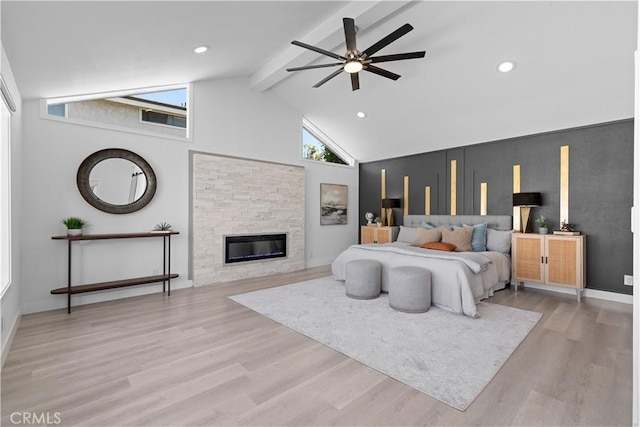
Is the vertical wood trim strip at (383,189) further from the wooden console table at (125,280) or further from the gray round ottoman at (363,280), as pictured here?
the wooden console table at (125,280)

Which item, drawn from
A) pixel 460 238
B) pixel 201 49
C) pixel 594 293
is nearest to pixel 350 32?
pixel 201 49

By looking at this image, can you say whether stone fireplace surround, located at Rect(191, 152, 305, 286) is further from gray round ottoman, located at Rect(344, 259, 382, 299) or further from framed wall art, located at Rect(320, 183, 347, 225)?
gray round ottoman, located at Rect(344, 259, 382, 299)

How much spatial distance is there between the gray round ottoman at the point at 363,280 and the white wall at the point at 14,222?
11.6ft

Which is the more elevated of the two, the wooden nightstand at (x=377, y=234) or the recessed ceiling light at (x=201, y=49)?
the recessed ceiling light at (x=201, y=49)

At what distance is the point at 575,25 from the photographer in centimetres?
333

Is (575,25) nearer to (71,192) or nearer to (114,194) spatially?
(114,194)

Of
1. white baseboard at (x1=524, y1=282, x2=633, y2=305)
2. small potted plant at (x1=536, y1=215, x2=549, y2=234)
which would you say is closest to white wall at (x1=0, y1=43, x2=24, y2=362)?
small potted plant at (x1=536, y1=215, x2=549, y2=234)

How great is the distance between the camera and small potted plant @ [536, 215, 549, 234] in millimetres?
4812

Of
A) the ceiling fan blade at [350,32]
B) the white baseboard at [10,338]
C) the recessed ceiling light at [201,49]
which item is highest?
the recessed ceiling light at [201,49]

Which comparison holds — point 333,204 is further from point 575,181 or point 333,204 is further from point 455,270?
point 575,181

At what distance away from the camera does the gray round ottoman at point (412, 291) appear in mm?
3709

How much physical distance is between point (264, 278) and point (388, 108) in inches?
150

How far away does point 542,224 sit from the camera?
195 inches

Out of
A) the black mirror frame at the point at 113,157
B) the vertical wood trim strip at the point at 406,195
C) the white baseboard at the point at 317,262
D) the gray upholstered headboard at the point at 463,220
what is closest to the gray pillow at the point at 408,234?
the gray upholstered headboard at the point at 463,220
